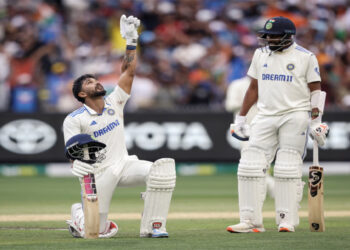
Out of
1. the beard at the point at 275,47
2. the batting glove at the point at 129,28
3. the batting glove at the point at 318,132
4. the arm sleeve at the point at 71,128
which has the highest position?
the batting glove at the point at 129,28

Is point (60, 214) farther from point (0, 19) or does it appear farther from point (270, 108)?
point (0, 19)

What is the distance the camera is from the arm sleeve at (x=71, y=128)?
613 cm

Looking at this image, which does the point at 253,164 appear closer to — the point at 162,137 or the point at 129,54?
the point at 129,54

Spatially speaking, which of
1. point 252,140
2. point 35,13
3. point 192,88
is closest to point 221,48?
point 192,88

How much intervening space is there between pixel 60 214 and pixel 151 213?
2699mm

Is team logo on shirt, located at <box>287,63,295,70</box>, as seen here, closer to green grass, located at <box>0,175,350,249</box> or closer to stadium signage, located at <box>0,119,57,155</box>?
green grass, located at <box>0,175,350,249</box>

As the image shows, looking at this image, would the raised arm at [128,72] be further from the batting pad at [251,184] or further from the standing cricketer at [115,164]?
the batting pad at [251,184]

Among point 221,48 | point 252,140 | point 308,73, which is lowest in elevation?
point 252,140

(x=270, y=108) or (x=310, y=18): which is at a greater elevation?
(x=310, y=18)

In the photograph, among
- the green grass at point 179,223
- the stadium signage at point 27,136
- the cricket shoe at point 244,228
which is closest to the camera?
the green grass at point 179,223

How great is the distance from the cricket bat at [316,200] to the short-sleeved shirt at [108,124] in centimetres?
151

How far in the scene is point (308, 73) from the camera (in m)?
6.57

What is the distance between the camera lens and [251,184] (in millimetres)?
6434

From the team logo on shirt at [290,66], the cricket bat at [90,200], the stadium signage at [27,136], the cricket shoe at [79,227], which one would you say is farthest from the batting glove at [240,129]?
the stadium signage at [27,136]
